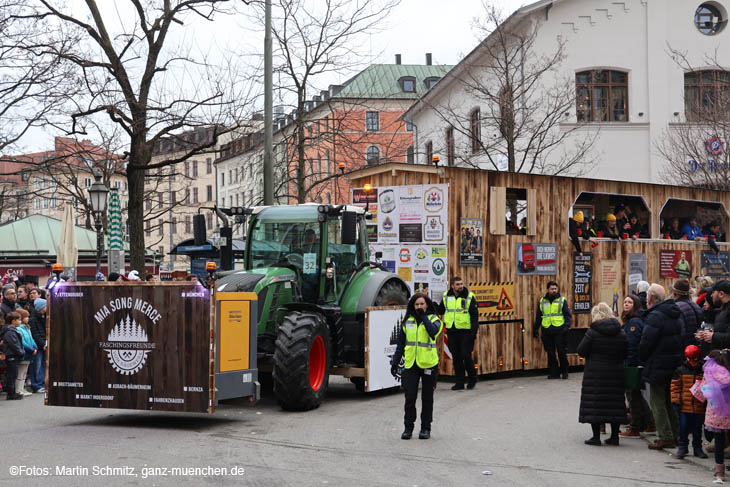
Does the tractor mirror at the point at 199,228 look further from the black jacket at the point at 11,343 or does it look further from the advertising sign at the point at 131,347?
the black jacket at the point at 11,343

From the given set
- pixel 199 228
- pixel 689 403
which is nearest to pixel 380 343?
pixel 199 228

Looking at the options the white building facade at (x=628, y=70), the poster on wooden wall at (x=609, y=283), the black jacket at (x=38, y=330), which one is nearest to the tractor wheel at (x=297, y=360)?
the black jacket at (x=38, y=330)

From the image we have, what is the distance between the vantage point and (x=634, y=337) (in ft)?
36.9

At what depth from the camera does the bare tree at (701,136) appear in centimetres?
2778

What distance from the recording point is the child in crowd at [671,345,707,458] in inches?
381

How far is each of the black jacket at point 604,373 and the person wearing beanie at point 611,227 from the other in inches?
376

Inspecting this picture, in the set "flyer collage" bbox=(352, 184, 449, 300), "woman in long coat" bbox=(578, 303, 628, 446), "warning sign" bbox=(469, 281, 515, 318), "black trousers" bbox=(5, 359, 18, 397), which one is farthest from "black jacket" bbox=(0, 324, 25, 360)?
"woman in long coat" bbox=(578, 303, 628, 446)

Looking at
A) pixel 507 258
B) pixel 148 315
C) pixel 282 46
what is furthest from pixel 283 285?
pixel 282 46

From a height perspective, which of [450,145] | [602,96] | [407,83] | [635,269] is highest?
[407,83]

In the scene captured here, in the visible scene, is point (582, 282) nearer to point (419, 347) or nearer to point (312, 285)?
point (312, 285)

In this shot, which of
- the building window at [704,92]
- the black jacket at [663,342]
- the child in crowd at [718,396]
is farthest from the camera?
the building window at [704,92]

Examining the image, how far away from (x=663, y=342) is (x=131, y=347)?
636 centimetres

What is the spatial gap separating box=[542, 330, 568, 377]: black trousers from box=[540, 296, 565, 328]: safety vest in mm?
207

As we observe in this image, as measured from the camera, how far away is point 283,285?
46.3 ft
